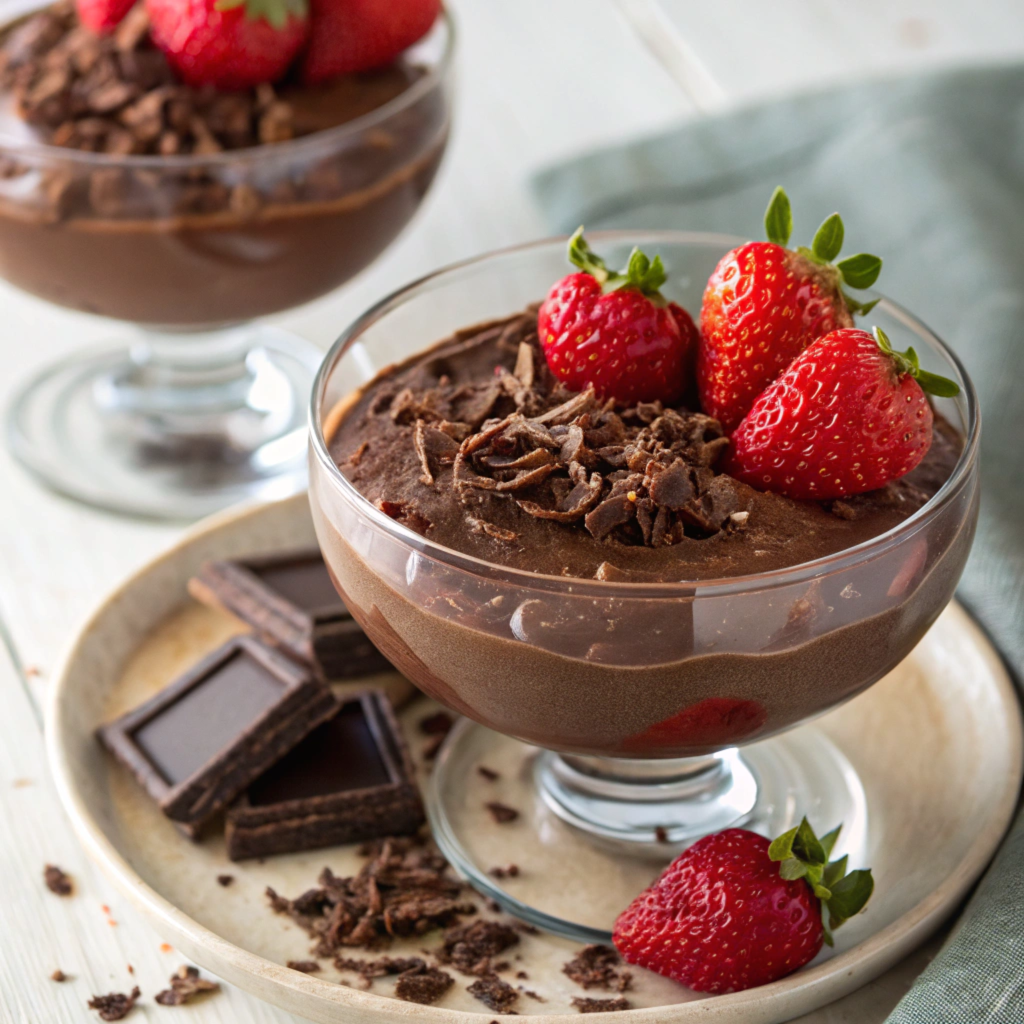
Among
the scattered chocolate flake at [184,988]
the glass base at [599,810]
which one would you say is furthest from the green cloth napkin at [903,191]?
the scattered chocolate flake at [184,988]

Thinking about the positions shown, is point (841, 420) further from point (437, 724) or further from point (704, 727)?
point (437, 724)

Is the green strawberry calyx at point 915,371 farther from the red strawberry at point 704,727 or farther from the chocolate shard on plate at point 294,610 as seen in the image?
the chocolate shard on plate at point 294,610

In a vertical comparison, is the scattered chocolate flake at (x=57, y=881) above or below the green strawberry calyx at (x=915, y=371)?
below

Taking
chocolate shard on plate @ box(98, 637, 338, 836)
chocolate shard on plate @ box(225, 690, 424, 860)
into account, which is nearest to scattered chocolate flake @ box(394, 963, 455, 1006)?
chocolate shard on plate @ box(225, 690, 424, 860)

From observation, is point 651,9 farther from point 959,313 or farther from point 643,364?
point 643,364

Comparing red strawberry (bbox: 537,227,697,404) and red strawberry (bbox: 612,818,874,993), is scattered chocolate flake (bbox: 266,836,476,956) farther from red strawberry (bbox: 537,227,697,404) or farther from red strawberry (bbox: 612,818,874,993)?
red strawberry (bbox: 537,227,697,404)

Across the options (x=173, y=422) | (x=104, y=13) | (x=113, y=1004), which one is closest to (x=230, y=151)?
(x=104, y=13)
